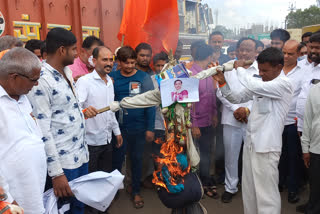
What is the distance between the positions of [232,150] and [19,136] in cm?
258

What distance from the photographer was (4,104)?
4.97 feet

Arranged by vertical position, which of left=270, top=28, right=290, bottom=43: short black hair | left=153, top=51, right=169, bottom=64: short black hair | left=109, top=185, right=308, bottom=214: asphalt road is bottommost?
left=109, top=185, right=308, bottom=214: asphalt road

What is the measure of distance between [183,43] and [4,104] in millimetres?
3704

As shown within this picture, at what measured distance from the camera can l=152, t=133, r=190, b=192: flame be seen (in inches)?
82.5

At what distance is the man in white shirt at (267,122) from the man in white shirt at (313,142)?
0.87 feet

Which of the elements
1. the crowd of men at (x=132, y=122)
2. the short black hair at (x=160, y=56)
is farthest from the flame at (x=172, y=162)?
the short black hair at (x=160, y=56)

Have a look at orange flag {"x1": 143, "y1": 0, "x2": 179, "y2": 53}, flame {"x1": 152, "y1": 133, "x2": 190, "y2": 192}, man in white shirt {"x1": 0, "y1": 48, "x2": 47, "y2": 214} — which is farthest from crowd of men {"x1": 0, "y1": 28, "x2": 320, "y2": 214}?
orange flag {"x1": 143, "y1": 0, "x2": 179, "y2": 53}

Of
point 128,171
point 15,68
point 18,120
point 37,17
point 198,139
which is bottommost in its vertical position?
point 128,171

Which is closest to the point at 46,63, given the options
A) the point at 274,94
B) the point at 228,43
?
the point at 274,94

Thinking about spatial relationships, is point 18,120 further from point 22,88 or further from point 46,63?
point 46,63

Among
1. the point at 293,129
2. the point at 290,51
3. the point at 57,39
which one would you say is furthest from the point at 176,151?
the point at 290,51

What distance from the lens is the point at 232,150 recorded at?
336 cm

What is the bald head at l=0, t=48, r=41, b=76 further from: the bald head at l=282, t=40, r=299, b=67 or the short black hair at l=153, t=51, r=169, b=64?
the bald head at l=282, t=40, r=299, b=67

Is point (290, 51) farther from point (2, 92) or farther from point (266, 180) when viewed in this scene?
point (2, 92)
